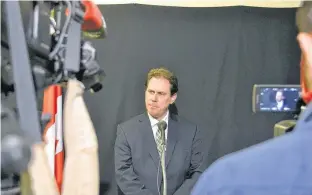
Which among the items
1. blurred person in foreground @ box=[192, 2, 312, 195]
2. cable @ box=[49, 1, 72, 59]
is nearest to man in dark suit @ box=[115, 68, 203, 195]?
cable @ box=[49, 1, 72, 59]

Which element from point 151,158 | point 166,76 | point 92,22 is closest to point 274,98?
point 92,22

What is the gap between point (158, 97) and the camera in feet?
9.87

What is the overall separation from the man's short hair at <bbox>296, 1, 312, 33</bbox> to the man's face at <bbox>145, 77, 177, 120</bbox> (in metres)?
2.00

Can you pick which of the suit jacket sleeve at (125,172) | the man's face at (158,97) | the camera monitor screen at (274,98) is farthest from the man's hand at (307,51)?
the man's face at (158,97)

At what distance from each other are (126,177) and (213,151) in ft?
2.55

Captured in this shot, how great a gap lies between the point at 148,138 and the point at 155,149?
0.08 metres

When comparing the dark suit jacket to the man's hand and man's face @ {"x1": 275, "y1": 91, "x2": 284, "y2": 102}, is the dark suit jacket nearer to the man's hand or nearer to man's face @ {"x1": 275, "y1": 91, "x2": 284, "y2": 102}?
man's face @ {"x1": 275, "y1": 91, "x2": 284, "y2": 102}

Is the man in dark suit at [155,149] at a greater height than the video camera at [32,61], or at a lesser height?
lesser

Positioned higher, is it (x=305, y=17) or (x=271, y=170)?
(x=305, y=17)

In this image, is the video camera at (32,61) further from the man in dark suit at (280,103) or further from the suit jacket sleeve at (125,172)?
the suit jacket sleeve at (125,172)

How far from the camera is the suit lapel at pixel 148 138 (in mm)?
2863

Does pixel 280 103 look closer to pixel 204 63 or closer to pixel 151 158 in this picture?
pixel 151 158

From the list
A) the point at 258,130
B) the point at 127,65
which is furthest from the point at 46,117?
the point at 258,130

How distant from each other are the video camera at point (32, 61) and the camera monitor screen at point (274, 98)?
2.22ft
